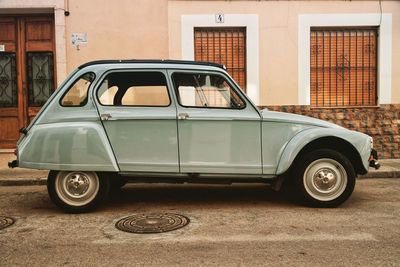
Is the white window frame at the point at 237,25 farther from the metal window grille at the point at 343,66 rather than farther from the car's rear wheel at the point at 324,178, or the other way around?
the car's rear wheel at the point at 324,178

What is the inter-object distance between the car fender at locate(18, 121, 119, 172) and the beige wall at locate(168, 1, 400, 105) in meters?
5.38

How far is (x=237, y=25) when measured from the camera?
9703 mm

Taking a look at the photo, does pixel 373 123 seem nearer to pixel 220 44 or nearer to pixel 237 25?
pixel 237 25

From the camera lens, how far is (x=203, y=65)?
5016 mm

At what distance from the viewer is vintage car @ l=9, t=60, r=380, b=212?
187 inches

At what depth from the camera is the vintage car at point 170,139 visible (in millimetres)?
4754

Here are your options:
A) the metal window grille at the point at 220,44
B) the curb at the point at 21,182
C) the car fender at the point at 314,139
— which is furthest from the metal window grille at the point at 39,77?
the car fender at the point at 314,139

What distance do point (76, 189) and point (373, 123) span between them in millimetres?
7687

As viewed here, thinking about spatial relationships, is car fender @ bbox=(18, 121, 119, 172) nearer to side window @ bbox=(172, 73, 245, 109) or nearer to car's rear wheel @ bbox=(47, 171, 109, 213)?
car's rear wheel @ bbox=(47, 171, 109, 213)

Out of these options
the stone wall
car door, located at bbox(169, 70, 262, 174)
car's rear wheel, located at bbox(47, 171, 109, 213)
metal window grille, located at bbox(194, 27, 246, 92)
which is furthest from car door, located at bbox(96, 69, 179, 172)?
the stone wall

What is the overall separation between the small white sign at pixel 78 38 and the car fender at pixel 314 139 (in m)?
6.77

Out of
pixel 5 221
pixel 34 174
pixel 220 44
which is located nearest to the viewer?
pixel 5 221

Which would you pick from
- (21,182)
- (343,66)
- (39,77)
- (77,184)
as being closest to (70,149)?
(77,184)

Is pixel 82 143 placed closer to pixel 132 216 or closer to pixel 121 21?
pixel 132 216
